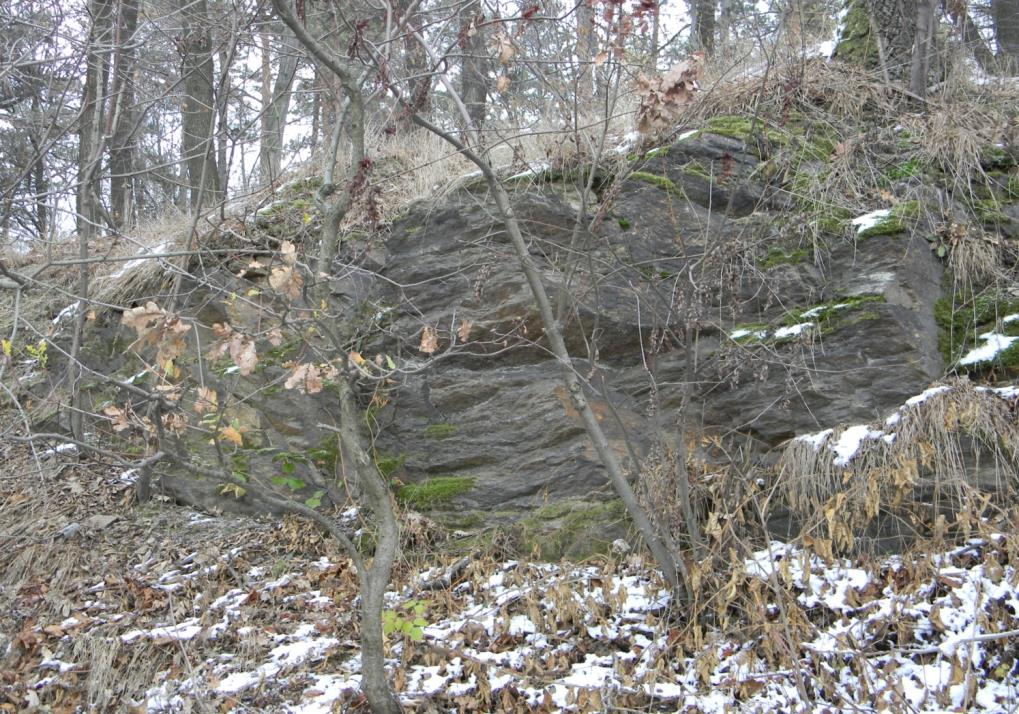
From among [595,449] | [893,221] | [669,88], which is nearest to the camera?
[669,88]

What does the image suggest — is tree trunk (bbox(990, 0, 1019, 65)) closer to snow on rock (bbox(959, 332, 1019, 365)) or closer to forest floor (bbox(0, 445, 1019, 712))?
snow on rock (bbox(959, 332, 1019, 365))

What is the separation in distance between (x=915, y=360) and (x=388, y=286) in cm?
364

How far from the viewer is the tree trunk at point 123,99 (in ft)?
18.6

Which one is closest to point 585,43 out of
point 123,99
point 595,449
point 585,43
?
point 585,43

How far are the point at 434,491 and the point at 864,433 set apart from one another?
8.84 feet

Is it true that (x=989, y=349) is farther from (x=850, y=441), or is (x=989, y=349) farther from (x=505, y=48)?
(x=505, y=48)

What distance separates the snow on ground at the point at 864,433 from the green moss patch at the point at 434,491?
87.2 inches

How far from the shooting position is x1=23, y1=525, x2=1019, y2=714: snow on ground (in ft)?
11.3

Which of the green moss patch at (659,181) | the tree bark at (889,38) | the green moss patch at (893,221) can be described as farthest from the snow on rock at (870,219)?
the tree bark at (889,38)

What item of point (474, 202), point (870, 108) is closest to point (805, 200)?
point (870, 108)

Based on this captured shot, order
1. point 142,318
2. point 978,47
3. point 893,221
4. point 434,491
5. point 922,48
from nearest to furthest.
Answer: point 142,318 → point 893,221 → point 434,491 → point 922,48 → point 978,47

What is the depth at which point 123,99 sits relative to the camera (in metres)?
6.88

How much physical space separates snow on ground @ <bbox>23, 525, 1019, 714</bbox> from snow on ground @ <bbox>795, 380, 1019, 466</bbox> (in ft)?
1.97

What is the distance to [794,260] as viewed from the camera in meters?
5.05
